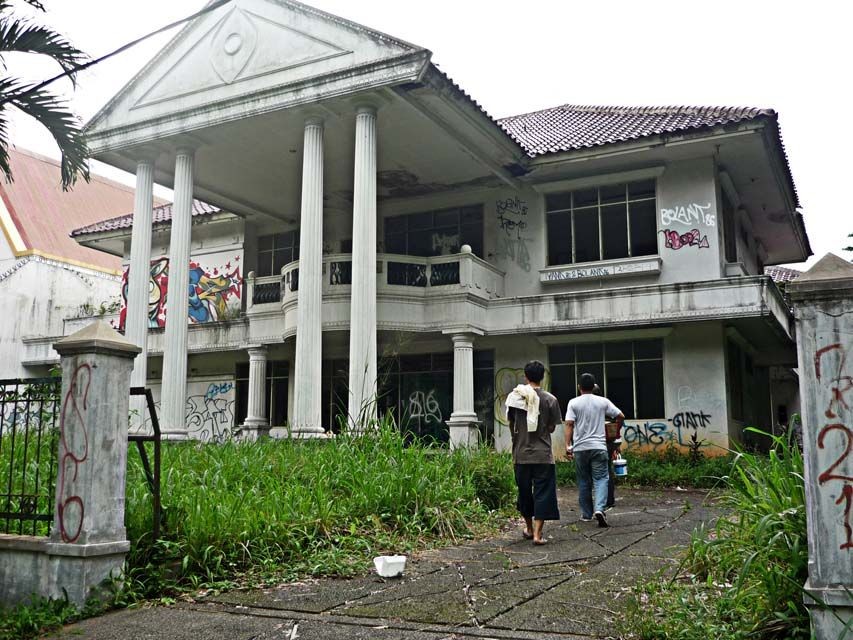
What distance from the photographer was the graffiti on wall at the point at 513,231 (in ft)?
62.0

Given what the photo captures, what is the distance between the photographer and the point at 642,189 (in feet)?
58.5

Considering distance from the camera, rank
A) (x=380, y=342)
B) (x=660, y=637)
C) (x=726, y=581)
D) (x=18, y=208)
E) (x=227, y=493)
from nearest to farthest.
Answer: (x=660, y=637)
(x=726, y=581)
(x=227, y=493)
(x=380, y=342)
(x=18, y=208)

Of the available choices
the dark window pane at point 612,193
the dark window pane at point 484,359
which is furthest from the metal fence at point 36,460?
the dark window pane at point 612,193

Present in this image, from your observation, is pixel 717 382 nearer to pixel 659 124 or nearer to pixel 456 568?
pixel 659 124

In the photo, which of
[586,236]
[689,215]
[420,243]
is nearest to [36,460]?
[586,236]

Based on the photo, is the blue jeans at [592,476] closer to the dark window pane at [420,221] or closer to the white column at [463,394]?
the white column at [463,394]

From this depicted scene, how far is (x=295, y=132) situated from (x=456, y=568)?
12.4 m

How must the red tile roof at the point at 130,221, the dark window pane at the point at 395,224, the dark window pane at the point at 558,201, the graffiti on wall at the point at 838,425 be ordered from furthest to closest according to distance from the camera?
the red tile roof at the point at 130,221 < the dark window pane at the point at 395,224 < the dark window pane at the point at 558,201 < the graffiti on wall at the point at 838,425

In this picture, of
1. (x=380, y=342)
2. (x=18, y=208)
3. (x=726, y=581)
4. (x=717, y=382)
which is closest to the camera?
(x=726, y=581)

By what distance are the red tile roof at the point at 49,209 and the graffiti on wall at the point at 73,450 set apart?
22.7 meters

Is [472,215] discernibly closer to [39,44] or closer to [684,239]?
[684,239]

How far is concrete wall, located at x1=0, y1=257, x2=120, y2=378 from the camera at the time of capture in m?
25.2

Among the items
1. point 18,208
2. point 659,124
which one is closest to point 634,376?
point 659,124

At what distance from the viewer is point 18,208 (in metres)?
27.3
